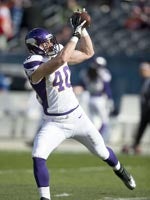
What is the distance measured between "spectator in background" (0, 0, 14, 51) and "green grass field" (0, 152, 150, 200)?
20.2 feet

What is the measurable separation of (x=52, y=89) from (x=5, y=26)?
12.0 m

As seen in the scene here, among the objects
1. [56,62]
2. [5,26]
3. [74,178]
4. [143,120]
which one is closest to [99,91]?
[143,120]

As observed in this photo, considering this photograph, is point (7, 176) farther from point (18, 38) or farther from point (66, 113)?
point (18, 38)

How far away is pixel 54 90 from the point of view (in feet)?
26.3

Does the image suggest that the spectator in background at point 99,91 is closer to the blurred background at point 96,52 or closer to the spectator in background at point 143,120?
the blurred background at point 96,52

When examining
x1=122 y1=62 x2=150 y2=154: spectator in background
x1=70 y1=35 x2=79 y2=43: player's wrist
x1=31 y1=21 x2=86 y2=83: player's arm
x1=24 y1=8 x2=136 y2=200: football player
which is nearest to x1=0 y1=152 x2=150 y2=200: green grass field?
x1=122 y1=62 x2=150 y2=154: spectator in background

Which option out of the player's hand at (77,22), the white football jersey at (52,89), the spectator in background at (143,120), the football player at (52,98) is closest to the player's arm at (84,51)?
the football player at (52,98)

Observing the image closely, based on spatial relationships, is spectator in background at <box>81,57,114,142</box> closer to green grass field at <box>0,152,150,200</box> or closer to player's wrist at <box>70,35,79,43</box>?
green grass field at <box>0,152,150,200</box>

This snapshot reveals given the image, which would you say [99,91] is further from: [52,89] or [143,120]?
[52,89]

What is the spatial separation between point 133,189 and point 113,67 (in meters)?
9.61

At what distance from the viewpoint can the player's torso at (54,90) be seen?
799 cm

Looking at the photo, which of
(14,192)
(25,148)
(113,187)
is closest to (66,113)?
(14,192)

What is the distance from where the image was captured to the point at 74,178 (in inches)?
441

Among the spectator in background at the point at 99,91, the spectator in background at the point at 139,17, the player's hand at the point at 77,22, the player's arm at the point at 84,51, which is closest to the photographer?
the player's hand at the point at 77,22
